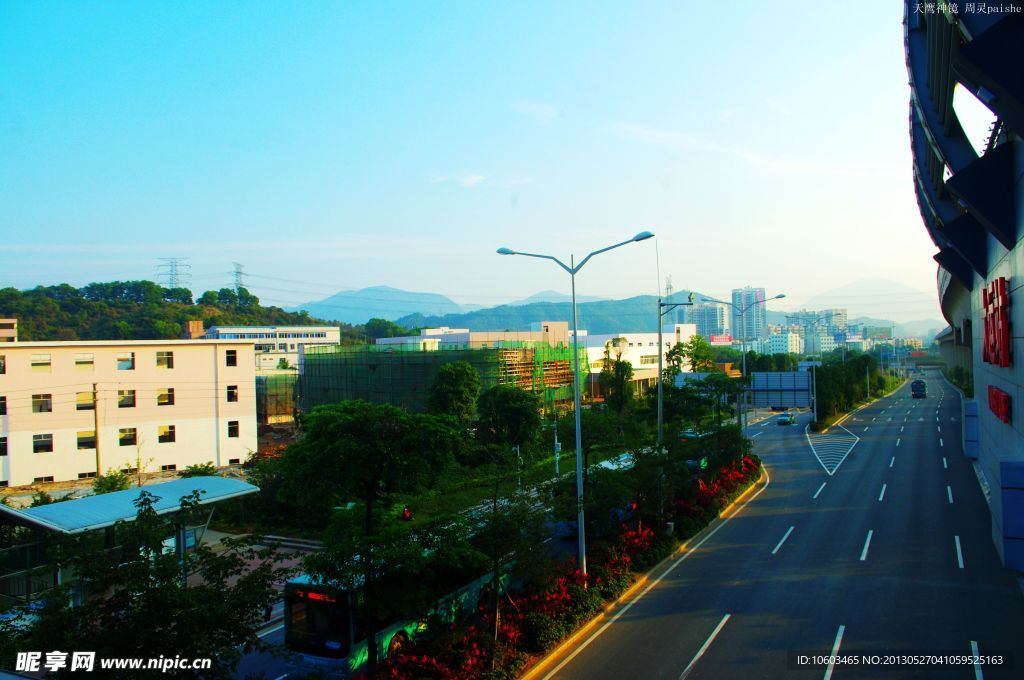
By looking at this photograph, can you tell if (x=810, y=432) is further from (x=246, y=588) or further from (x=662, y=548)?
(x=246, y=588)

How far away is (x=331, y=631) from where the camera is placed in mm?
11211

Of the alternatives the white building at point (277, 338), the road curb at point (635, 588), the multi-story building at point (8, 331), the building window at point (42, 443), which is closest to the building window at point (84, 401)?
the building window at point (42, 443)

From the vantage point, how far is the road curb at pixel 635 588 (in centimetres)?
1220

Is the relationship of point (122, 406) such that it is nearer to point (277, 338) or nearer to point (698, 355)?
point (698, 355)

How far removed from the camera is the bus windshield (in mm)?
11094

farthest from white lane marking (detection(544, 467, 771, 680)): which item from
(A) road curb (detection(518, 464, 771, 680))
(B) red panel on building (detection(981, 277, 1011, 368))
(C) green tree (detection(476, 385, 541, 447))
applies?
(C) green tree (detection(476, 385, 541, 447))

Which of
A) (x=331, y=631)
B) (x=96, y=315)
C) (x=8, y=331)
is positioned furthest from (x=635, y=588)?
(x=96, y=315)

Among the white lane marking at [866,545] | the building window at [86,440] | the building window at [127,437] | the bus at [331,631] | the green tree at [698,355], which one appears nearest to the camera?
the bus at [331,631]

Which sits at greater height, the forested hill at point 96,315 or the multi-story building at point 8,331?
the forested hill at point 96,315

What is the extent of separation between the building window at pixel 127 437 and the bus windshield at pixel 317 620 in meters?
26.4

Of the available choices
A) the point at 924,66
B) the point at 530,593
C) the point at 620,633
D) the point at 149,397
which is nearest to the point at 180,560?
the point at 530,593

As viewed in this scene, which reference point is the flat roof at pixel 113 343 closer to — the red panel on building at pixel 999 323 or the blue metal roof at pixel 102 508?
the blue metal roof at pixel 102 508

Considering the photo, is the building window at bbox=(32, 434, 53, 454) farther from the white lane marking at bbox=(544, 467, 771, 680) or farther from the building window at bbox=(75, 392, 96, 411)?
the white lane marking at bbox=(544, 467, 771, 680)

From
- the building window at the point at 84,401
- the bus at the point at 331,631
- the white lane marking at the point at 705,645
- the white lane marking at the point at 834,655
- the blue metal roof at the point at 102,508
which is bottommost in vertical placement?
the white lane marking at the point at 705,645
